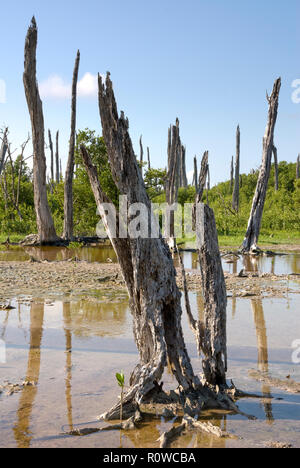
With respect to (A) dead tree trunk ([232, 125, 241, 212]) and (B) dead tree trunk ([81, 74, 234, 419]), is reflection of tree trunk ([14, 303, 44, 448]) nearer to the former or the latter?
(B) dead tree trunk ([81, 74, 234, 419])

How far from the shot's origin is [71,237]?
2116 centimetres

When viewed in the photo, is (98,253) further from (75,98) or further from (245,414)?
(245,414)

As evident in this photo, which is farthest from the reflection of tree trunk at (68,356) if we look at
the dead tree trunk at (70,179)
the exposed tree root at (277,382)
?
the dead tree trunk at (70,179)

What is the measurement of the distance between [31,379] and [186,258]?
11.7 m

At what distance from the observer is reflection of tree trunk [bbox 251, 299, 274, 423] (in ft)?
15.8

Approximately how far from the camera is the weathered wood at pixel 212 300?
197 inches

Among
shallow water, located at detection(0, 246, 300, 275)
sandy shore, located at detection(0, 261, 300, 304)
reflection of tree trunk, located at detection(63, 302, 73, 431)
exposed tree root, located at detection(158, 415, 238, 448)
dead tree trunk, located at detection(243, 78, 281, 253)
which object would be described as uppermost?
dead tree trunk, located at detection(243, 78, 281, 253)

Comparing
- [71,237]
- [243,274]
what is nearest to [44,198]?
[71,237]

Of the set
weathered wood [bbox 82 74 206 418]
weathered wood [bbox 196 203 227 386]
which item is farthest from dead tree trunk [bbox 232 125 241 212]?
weathered wood [bbox 82 74 206 418]

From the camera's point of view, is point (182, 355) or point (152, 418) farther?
point (182, 355)

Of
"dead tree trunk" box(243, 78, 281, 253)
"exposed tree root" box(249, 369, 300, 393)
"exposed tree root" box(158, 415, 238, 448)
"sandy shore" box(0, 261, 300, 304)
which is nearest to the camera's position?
"exposed tree root" box(158, 415, 238, 448)

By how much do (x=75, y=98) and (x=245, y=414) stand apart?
734 inches

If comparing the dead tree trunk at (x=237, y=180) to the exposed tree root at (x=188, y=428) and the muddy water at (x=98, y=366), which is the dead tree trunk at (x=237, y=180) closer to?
the muddy water at (x=98, y=366)

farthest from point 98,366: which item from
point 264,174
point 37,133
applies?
point 37,133
